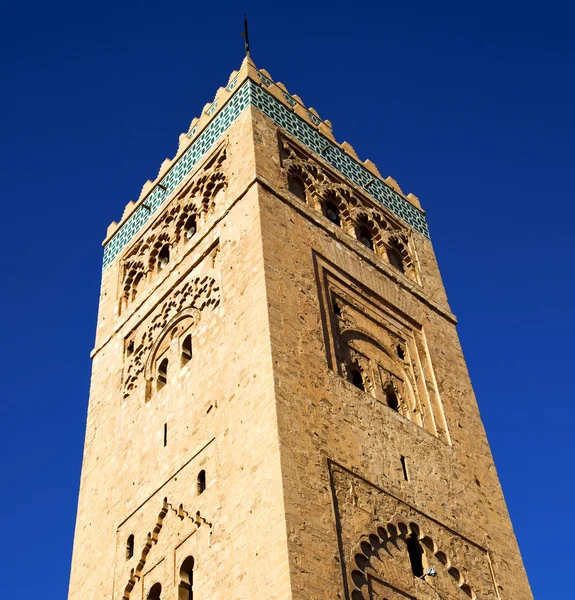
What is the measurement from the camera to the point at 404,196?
595 inches

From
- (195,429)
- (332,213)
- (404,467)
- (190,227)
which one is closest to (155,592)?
(195,429)

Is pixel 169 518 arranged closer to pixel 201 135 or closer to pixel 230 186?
pixel 230 186

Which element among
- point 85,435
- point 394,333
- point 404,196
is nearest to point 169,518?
point 85,435

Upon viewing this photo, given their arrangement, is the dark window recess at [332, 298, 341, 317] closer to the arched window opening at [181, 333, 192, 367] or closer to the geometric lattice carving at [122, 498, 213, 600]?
the arched window opening at [181, 333, 192, 367]

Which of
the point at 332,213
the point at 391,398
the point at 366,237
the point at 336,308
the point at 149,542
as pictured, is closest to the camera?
the point at 149,542

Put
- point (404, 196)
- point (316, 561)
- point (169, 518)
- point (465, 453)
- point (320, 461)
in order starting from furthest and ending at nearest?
point (404, 196) < point (465, 453) < point (169, 518) < point (320, 461) < point (316, 561)

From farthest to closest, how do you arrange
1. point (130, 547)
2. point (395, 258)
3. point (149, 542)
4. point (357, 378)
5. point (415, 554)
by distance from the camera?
point (395, 258), point (357, 378), point (130, 547), point (149, 542), point (415, 554)

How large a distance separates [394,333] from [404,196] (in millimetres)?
3617

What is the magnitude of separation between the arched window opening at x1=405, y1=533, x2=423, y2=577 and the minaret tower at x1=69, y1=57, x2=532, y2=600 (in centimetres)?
2

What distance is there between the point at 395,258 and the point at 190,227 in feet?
8.69

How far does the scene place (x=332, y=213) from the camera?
13188 millimetres

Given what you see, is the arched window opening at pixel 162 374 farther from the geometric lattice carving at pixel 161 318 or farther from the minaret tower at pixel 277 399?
the geometric lattice carving at pixel 161 318

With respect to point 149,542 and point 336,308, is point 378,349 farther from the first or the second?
point 149,542

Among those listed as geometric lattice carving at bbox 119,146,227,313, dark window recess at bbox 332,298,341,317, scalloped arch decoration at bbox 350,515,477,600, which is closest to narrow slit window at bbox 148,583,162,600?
scalloped arch decoration at bbox 350,515,477,600
